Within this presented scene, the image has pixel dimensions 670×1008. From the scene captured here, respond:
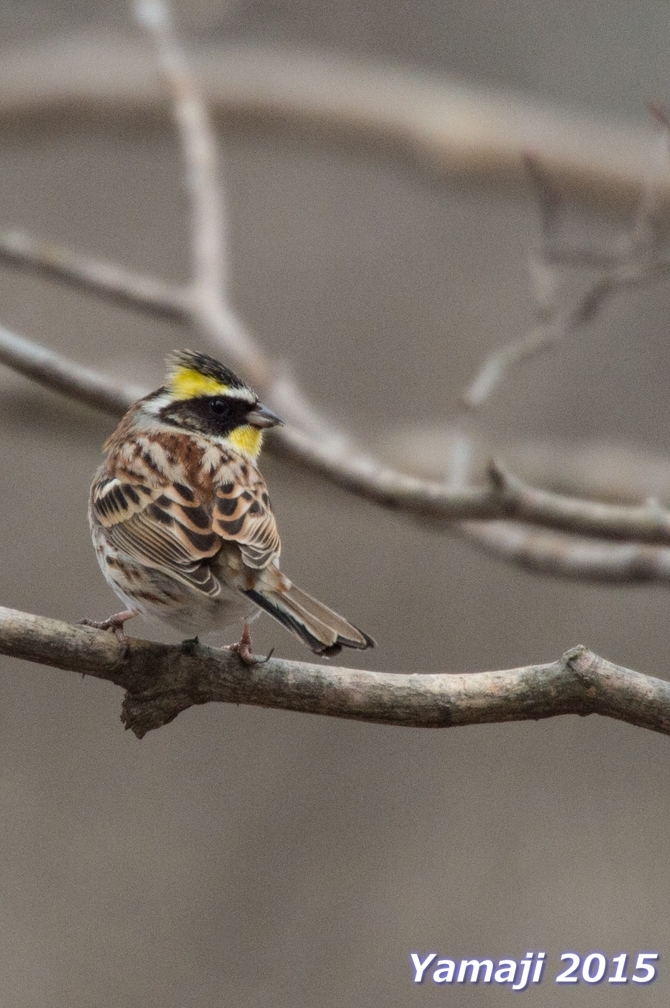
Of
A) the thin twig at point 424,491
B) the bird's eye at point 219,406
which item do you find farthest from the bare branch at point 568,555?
the bird's eye at point 219,406

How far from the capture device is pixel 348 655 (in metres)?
7.38

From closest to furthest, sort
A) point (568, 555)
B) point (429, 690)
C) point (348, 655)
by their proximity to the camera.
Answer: point (429, 690) < point (568, 555) < point (348, 655)

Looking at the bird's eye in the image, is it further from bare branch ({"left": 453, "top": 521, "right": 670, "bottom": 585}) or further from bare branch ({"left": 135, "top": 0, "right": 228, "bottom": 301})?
bare branch ({"left": 135, "top": 0, "right": 228, "bottom": 301})

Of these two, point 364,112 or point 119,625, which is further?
point 364,112

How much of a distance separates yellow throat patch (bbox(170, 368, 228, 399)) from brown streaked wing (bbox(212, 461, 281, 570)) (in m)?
0.35

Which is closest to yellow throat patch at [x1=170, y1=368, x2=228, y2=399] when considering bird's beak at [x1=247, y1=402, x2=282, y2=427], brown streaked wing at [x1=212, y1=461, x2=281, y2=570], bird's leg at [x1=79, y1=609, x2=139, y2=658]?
bird's beak at [x1=247, y1=402, x2=282, y2=427]

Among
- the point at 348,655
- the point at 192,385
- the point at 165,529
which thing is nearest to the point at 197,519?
the point at 165,529

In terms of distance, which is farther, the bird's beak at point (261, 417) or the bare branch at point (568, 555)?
the bare branch at point (568, 555)

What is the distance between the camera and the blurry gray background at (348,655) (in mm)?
6570

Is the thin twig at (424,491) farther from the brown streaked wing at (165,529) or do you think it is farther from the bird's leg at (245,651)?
the bird's leg at (245,651)

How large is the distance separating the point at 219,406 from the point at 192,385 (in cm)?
13

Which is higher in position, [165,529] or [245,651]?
[165,529]

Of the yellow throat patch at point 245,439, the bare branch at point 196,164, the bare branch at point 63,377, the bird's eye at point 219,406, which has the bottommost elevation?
the yellow throat patch at point 245,439

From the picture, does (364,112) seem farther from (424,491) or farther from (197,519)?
(197,519)
